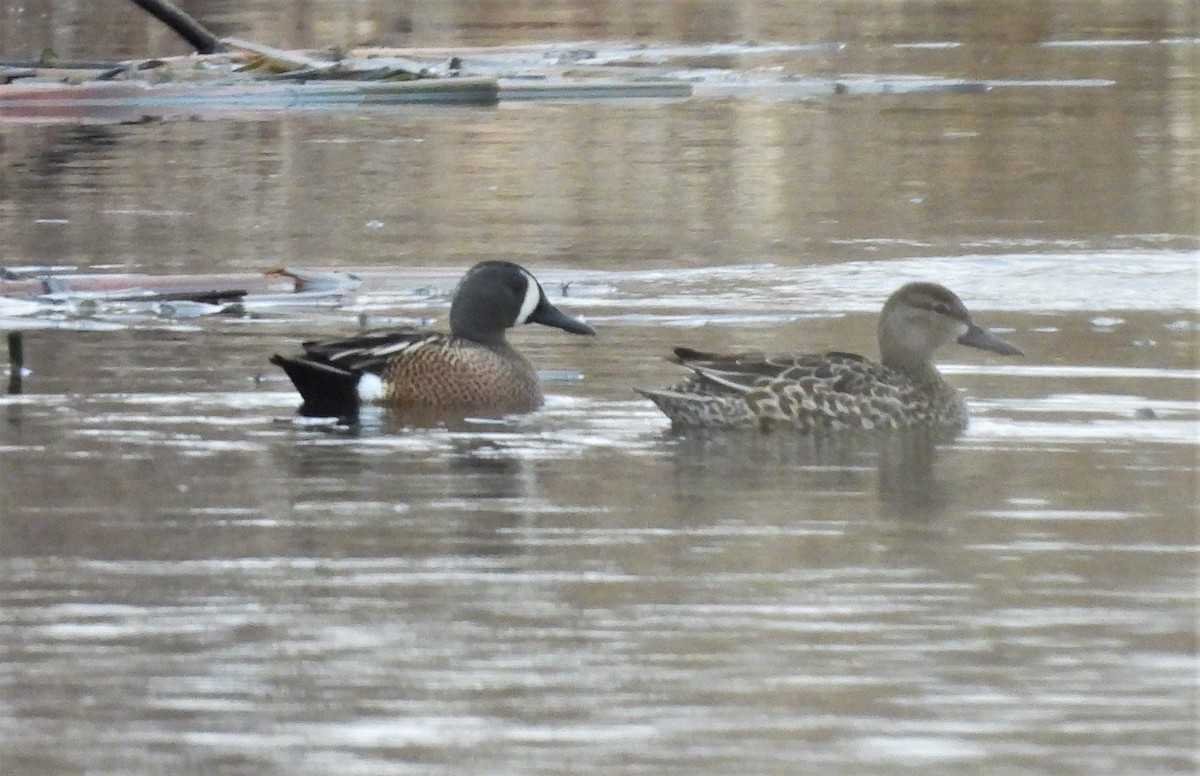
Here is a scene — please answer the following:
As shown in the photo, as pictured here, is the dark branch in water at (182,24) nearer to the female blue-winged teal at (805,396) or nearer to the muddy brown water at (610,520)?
the muddy brown water at (610,520)

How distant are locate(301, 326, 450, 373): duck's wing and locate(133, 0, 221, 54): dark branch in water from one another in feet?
47.9

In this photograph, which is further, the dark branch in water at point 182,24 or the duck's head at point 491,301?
the dark branch in water at point 182,24

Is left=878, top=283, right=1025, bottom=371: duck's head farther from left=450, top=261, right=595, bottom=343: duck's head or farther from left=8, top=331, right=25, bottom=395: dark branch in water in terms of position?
left=8, top=331, right=25, bottom=395: dark branch in water

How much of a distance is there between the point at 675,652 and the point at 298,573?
53.1 inches

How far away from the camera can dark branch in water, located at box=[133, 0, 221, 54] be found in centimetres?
2528

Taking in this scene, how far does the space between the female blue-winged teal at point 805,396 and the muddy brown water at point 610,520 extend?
0.15 m

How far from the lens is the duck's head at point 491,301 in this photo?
11.3 metres

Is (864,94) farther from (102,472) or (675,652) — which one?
(675,652)

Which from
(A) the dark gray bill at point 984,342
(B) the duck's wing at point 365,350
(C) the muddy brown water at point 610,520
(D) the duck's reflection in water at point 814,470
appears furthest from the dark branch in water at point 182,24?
(D) the duck's reflection in water at point 814,470

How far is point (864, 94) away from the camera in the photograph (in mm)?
26125

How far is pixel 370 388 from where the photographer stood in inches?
423

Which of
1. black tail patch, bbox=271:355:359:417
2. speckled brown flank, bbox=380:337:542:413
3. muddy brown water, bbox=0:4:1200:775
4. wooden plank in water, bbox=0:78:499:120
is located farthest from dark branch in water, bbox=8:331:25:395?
wooden plank in water, bbox=0:78:499:120

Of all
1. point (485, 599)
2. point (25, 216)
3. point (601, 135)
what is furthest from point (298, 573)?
point (601, 135)

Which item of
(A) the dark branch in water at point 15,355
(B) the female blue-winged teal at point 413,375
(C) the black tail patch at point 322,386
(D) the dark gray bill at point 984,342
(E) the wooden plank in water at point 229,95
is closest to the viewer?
(C) the black tail patch at point 322,386
